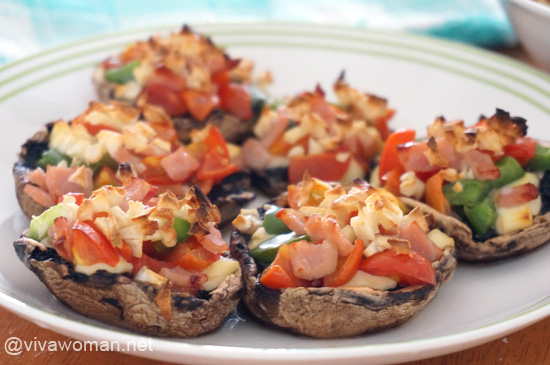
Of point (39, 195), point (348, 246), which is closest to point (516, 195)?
point (348, 246)

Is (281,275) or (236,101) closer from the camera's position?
(281,275)

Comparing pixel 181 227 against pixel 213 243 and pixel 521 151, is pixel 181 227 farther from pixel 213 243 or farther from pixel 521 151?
pixel 521 151

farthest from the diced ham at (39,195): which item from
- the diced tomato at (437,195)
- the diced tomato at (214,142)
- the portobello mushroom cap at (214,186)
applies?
the diced tomato at (437,195)

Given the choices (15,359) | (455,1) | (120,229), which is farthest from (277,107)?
(455,1)

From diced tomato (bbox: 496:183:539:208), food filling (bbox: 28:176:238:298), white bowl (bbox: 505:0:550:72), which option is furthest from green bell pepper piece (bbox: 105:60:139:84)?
white bowl (bbox: 505:0:550:72)

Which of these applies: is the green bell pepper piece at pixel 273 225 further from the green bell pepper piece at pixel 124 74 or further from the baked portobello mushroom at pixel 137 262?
the green bell pepper piece at pixel 124 74

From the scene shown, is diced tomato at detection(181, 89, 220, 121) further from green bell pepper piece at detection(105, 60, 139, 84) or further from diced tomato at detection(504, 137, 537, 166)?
diced tomato at detection(504, 137, 537, 166)

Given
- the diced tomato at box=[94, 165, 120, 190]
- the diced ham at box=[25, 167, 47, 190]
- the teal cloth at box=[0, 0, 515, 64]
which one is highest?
the diced tomato at box=[94, 165, 120, 190]
